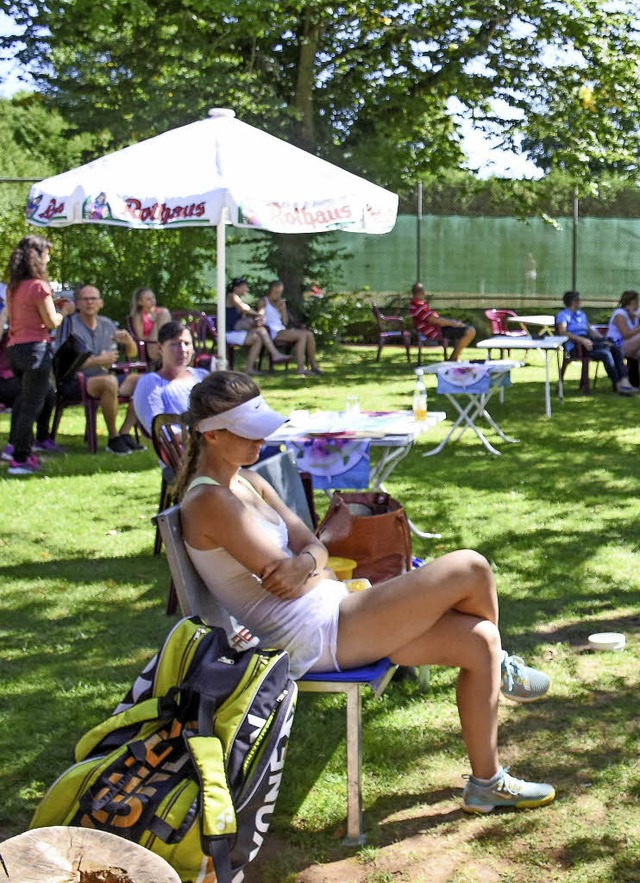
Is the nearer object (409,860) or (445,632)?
(409,860)

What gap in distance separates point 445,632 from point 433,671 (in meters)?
1.28

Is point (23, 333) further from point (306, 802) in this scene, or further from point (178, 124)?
point (178, 124)

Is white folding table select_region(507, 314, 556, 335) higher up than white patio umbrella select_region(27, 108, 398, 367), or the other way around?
white patio umbrella select_region(27, 108, 398, 367)

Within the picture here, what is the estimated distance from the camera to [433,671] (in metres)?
4.62

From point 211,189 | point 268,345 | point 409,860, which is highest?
point 211,189

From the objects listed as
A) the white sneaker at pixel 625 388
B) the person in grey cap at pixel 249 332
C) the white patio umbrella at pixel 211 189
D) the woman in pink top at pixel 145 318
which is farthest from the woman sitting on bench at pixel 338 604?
the person in grey cap at pixel 249 332

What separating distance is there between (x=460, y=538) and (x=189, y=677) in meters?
3.98

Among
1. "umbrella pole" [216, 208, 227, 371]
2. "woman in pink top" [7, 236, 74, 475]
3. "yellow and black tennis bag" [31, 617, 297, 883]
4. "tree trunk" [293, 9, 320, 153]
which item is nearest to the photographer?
"yellow and black tennis bag" [31, 617, 297, 883]

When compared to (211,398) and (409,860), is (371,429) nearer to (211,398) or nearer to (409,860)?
(211,398)

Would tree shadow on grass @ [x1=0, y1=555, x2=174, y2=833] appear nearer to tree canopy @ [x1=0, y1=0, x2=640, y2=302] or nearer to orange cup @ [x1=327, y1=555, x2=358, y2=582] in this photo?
orange cup @ [x1=327, y1=555, x2=358, y2=582]

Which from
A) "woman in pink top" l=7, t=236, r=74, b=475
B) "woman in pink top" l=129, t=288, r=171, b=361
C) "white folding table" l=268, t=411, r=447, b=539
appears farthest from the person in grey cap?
"white folding table" l=268, t=411, r=447, b=539

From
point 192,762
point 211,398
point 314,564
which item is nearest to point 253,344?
point 211,398

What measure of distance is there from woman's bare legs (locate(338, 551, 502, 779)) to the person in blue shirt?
9.89 m

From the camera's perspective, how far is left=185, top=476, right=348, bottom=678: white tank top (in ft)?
10.9
